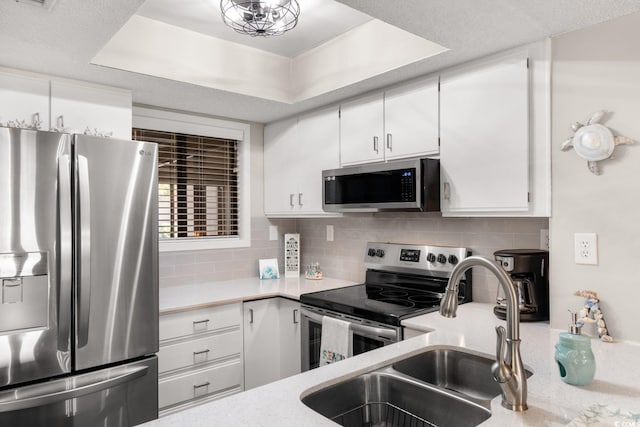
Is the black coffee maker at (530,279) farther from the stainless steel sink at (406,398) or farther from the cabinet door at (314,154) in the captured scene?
the cabinet door at (314,154)

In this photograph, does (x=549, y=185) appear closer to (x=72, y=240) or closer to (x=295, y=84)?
(x=295, y=84)

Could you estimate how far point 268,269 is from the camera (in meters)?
3.38

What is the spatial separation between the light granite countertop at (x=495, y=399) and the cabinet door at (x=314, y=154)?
1.47 m

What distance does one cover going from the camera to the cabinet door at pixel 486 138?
1.96 meters

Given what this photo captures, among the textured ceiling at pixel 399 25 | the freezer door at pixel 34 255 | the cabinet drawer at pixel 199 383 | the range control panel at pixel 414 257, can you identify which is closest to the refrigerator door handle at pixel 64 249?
the freezer door at pixel 34 255

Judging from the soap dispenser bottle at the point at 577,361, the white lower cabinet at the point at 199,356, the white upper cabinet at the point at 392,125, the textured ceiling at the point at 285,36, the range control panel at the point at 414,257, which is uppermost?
the textured ceiling at the point at 285,36

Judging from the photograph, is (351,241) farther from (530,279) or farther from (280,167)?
(530,279)

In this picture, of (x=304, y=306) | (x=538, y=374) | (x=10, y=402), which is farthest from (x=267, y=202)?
(x=538, y=374)

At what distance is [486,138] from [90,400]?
7.14ft

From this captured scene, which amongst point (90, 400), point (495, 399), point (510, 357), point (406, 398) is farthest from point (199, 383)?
point (510, 357)

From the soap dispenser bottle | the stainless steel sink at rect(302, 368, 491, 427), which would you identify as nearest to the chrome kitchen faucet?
the stainless steel sink at rect(302, 368, 491, 427)

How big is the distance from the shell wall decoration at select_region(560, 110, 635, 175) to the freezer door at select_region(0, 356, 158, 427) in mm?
2159

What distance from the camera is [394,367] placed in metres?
1.49

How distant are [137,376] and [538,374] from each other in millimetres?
1728
